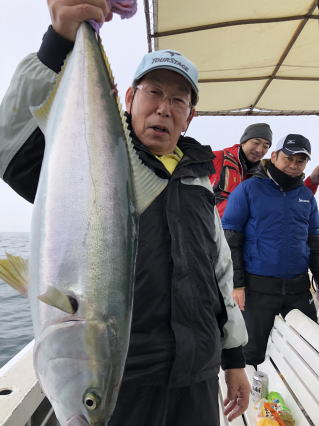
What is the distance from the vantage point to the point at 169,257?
135cm

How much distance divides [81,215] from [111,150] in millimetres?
233

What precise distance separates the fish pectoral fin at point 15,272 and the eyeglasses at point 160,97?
37.7 inches

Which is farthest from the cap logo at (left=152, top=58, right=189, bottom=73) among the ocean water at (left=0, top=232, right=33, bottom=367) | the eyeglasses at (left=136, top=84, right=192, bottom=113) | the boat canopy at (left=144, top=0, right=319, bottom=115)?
the ocean water at (left=0, top=232, right=33, bottom=367)

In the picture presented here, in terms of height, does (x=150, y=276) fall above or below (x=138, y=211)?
below

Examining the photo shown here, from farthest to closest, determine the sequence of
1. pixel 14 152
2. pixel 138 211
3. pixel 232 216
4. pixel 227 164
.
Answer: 1. pixel 227 164
2. pixel 232 216
3. pixel 14 152
4. pixel 138 211

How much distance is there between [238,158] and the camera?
162 inches

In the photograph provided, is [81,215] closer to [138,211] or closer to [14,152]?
[138,211]

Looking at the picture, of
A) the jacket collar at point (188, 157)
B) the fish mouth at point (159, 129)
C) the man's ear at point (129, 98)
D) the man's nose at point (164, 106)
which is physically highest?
the man's ear at point (129, 98)

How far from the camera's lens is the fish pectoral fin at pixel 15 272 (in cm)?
87

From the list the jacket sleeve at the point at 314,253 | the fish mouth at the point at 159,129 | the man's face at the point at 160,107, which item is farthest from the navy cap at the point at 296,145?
the fish mouth at the point at 159,129

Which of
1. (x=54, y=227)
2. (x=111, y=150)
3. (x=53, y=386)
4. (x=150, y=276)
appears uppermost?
(x=111, y=150)

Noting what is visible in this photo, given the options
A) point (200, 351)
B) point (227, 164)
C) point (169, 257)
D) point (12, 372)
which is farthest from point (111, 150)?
point (227, 164)

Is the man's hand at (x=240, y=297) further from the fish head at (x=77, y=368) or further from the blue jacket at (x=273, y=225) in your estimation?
the fish head at (x=77, y=368)

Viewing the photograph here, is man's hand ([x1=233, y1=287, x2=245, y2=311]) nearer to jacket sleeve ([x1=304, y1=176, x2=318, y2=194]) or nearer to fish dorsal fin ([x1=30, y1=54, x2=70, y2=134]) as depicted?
jacket sleeve ([x1=304, y1=176, x2=318, y2=194])
